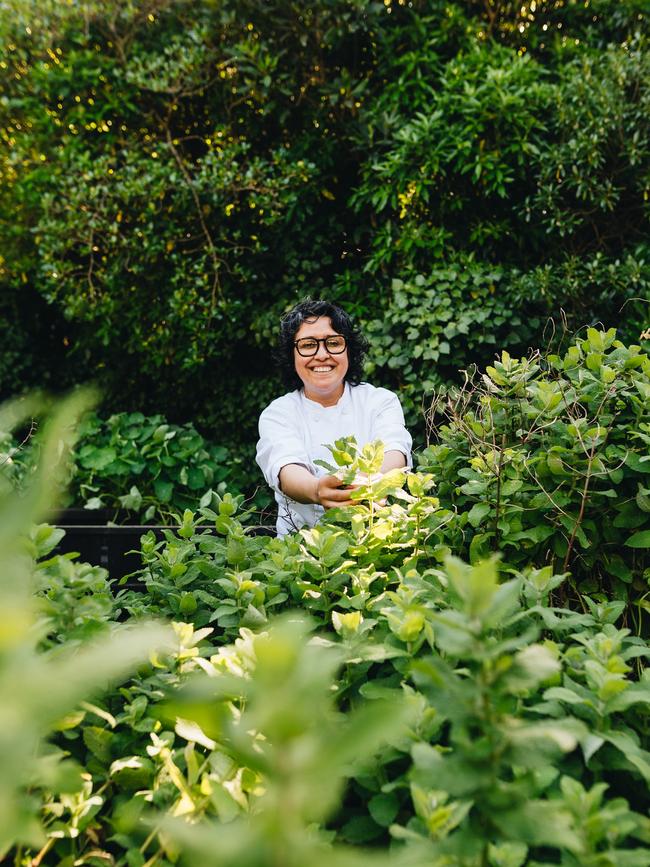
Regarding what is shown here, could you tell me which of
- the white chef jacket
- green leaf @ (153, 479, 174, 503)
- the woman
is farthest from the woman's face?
green leaf @ (153, 479, 174, 503)

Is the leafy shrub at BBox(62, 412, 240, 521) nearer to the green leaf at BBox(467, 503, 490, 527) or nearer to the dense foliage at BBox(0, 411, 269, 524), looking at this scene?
the dense foliage at BBox(0, 411, 269, 524)

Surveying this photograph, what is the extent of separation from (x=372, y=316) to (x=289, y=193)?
1258 millimetres

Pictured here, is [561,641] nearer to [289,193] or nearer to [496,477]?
[496,477]

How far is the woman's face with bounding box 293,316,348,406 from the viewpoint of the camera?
12.1 feet

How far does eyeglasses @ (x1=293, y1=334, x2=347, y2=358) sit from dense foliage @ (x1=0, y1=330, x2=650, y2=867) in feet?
5.31

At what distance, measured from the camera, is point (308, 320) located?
3785mm

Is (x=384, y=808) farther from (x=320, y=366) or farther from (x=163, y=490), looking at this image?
(x=163, y=490)

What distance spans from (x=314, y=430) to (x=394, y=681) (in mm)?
2569

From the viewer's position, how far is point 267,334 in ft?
19.2

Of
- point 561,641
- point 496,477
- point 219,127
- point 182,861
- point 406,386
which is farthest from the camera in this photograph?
point 219,127

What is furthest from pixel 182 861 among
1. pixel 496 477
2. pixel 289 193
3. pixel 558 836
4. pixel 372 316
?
pixel 289 193

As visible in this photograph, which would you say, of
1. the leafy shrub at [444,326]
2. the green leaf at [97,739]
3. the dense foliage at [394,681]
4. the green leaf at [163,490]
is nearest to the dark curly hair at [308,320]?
the leafy shrub at [444,326]

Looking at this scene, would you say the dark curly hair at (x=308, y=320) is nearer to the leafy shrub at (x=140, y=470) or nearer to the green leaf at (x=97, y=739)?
the leafy shrub at (x=140, y=470)

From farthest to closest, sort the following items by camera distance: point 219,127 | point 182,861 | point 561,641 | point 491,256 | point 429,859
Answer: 1. point 219,127
2. point 491,256
3. point 561,641
4. point 182,861
5. point 429,859
